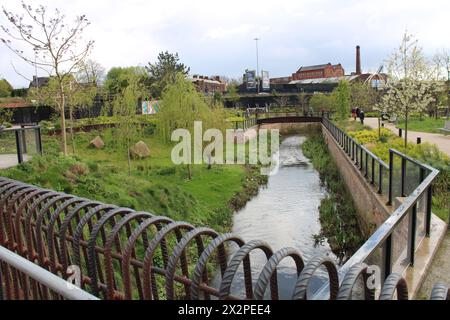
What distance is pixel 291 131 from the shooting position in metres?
44.6

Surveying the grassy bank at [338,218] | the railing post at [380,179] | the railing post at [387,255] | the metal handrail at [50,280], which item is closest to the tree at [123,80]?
the grassy bank at [338,218]

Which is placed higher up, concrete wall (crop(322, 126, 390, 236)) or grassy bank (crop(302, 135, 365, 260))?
concrete wall (crop(322, 126, 390, 236))

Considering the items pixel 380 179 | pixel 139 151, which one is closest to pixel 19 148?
pixel 380 179

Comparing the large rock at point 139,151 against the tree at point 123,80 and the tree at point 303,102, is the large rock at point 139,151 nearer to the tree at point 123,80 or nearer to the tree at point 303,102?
the tree at point 123,80

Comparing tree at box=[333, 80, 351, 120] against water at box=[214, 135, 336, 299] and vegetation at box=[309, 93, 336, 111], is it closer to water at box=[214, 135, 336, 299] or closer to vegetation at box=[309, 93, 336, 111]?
vegetation at box=[309, 93, 336, 111]

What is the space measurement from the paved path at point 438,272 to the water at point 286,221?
3061mm

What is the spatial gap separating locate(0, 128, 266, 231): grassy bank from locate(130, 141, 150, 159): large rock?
300mm

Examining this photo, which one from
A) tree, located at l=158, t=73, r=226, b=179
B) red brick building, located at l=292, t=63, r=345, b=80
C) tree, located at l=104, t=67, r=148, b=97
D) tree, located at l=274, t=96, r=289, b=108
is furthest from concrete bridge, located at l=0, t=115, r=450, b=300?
red brick building, located at l=292, t=63, r=345, b=80

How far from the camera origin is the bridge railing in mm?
3328

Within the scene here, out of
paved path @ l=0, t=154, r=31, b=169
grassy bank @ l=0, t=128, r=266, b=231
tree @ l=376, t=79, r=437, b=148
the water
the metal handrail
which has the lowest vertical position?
the water

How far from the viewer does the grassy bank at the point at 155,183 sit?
33.0ft

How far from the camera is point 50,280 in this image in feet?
7.18

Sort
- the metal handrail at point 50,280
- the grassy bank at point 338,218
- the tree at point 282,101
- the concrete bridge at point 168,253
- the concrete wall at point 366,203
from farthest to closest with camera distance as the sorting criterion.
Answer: the tree at point 282,101 → the grassy bank at point 338,218 → the concrete wall at point 366,203 → the concrete bridge at point 168,253 → the metal handrail at point 50,280
